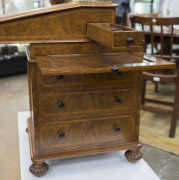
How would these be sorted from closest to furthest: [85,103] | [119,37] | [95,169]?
[119,37], [85,103], [95,169]

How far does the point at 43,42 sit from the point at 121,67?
1.75ft

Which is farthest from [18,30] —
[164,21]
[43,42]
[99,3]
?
[164,21]

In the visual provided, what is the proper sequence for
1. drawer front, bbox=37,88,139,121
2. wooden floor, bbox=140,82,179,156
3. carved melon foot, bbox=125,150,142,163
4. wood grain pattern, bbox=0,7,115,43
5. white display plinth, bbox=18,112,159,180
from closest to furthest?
wood grain pattern, bbox=0,7,115,43 < drawer front, bbox=37,88,139,121 < white display plinth, bbox=18,112,159,180 < carved melon foot, bbox=125,150,142,163 < wooden floor, bbox=140,82,179,156

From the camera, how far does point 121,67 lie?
1393 mm

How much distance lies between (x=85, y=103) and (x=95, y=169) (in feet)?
1.61

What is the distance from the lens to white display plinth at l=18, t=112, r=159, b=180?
176cm

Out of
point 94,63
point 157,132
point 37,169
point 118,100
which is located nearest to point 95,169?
point 37,169

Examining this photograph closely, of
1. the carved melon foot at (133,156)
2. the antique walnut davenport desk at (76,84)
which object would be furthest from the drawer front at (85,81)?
the carved melon foot at (133,156)

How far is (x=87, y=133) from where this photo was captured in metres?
1.78

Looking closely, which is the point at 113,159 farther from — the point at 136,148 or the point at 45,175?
the point at 45,175

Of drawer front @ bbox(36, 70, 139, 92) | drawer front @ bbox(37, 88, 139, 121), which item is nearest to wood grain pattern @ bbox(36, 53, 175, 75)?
drawer front @ bbox(36, 70, 139, 92)

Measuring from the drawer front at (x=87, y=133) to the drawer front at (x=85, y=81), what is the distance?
9.2 inches

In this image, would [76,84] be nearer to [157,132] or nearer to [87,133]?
[87,133]

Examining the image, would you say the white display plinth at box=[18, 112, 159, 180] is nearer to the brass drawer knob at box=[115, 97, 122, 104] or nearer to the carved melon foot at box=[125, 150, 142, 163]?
the carved melon foot at box=[125, 150, 142, 163]
